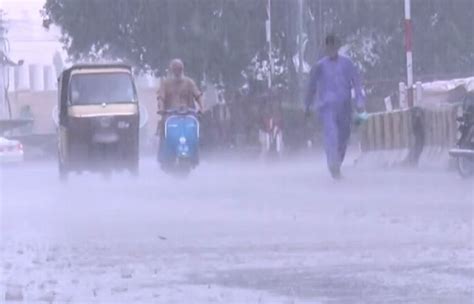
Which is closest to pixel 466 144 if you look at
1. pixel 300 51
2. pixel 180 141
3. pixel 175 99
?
pixel 180 141

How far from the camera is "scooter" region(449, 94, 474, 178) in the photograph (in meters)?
19.9

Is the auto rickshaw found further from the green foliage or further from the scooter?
the green foliage

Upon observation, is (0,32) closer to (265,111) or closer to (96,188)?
(265,111)

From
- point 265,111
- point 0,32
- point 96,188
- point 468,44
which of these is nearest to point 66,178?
point 96,188

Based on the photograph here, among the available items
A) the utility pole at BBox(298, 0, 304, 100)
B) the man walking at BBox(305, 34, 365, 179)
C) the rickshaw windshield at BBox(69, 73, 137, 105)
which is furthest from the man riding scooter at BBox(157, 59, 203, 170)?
the utility pole at BBox(298, 0, 304, 100)

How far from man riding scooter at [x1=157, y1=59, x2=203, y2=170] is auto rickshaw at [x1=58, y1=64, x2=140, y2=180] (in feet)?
5.35

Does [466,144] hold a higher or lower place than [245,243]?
higher

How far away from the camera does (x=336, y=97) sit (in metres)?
19.2

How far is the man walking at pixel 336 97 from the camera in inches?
751

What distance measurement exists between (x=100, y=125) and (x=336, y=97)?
5747 millimetres

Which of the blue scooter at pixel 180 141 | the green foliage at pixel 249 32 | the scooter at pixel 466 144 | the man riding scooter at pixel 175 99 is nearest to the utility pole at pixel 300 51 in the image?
the green foliage at pixel 249 32

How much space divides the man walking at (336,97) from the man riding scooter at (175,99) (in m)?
3.07

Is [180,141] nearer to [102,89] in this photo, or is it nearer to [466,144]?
[102,89]

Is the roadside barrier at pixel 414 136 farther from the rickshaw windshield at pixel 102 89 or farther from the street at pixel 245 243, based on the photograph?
the street at pixel 245 243
